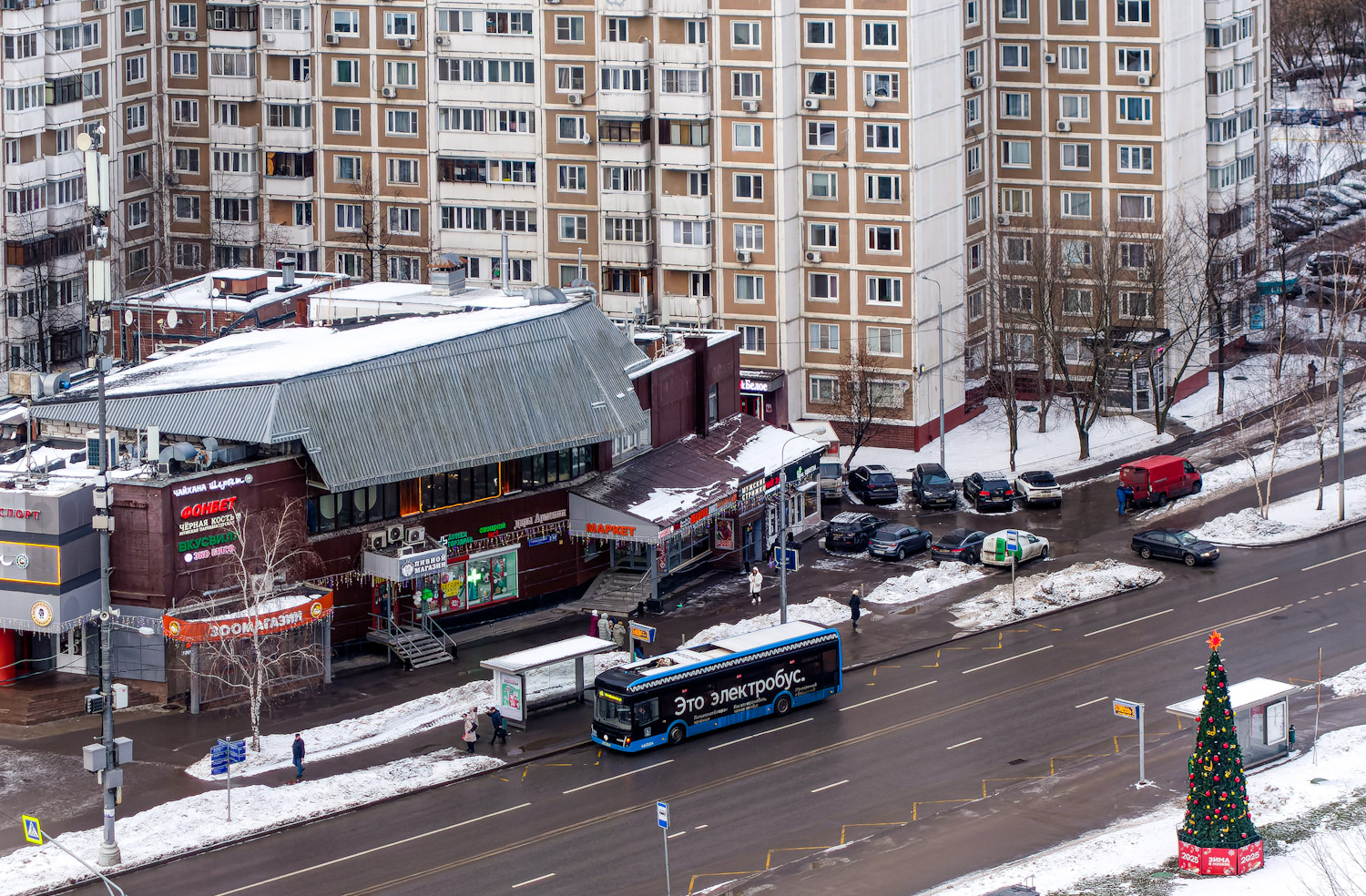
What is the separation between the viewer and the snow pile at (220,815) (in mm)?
76750

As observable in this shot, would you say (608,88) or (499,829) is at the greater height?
(608,88)

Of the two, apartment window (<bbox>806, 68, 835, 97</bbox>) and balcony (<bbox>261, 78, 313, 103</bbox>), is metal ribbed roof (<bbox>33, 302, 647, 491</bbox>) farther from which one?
balcony (<bbox>261, 78, 313, 103</bbox>)

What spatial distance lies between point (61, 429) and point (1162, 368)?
63.6 m

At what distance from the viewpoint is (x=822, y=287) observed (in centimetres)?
13125

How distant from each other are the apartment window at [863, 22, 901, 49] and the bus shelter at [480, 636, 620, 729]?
153ft

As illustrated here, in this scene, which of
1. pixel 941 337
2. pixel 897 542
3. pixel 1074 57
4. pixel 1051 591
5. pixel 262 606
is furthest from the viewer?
pixel 1074 57

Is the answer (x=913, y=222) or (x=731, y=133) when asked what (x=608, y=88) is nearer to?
(x=731, y=133)

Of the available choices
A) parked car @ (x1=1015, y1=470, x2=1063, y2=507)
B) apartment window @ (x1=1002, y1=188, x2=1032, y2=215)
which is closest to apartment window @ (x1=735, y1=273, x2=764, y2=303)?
apartment window @ (x1=1002, y1=188, x2=1032, y2=215)

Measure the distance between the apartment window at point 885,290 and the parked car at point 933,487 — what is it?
1159cm

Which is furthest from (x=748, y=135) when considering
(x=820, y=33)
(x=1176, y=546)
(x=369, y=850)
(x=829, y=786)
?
(x=369, y=850)

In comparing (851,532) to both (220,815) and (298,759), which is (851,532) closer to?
(298,759)

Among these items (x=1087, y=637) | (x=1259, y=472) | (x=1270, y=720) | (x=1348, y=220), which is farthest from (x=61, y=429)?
(x=1348, y=220)

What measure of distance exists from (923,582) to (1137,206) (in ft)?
128

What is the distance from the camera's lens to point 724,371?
115500 mm
